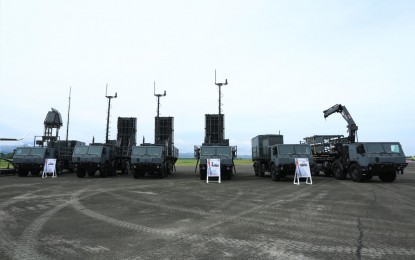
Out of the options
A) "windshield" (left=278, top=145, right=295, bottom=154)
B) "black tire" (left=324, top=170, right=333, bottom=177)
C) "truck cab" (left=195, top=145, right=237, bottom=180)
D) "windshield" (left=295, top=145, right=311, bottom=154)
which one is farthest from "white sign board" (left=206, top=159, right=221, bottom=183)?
"black tire" (left=324, top=170, right=333, bottom=177)

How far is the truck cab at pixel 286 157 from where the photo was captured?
17.7 m

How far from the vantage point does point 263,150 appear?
21.9 meters

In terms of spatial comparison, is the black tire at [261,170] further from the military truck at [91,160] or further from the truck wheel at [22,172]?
the truck wheel at [22,172]


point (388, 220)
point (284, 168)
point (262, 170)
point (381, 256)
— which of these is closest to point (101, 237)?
point (381, 256)

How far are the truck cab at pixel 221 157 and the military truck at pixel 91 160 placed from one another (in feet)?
23.1

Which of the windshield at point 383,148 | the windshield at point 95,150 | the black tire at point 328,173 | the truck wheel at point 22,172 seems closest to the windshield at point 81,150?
the windshield at point 95,150

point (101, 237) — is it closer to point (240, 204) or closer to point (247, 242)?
point (247, 242)

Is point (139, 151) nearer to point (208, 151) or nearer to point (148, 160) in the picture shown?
point (148, 160)

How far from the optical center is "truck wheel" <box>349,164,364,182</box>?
1714cm

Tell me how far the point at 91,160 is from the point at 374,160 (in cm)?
1730

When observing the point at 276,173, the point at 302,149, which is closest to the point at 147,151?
the point at 276,173

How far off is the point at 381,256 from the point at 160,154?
1707 centimetres

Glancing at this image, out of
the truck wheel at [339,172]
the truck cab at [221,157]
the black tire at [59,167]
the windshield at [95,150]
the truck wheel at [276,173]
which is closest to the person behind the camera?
the truck wheel at [276,173]

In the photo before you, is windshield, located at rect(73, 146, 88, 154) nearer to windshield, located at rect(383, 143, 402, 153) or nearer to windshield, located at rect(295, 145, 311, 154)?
windshield, located at rect(295, 145, 311, 154)
